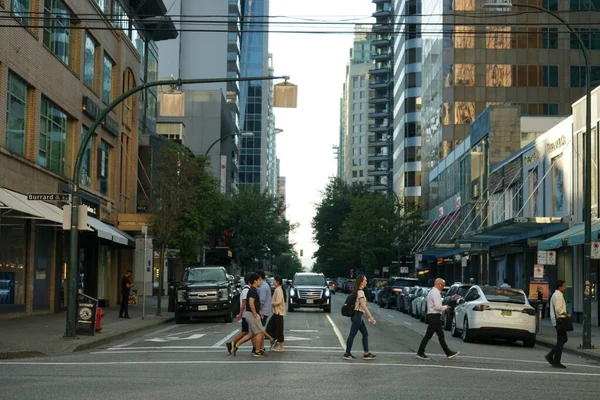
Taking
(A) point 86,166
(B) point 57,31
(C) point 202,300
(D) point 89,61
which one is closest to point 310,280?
(C) point 202,300

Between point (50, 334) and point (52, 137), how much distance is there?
41.7 feet

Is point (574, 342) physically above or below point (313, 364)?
below

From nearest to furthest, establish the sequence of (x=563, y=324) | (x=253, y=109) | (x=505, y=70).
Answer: (x=563, y=324) < (x=505, y=70) < (x=253, y=109)

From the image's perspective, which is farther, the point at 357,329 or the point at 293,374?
the point at 357,329

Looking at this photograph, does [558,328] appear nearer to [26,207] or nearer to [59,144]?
[26,207]

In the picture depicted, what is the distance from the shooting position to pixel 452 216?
6512 cm

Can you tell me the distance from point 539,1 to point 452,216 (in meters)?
20.9

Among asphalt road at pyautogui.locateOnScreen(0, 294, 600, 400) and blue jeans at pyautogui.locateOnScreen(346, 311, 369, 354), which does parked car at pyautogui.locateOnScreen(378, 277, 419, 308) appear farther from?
blue jeans at pyautogui.locateOnScreen(346, 311, 369, 354)

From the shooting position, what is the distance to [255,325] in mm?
18656

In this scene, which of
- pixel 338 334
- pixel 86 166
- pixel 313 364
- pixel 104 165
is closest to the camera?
pixel 313 364

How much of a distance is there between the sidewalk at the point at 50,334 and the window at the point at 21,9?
9703 mm

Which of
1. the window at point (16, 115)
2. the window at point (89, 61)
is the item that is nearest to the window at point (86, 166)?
the window at point (89, 61)

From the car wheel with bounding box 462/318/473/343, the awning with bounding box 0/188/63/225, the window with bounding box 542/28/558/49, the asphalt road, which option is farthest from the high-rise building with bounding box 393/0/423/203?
the asphalt road

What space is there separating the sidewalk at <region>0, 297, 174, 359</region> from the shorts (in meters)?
4.22
